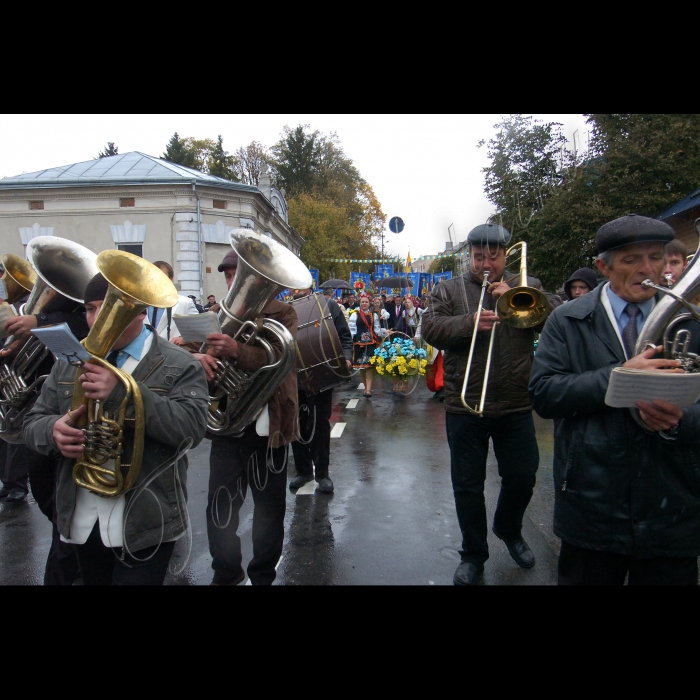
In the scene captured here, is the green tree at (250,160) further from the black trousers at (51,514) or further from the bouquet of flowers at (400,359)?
the black trousers at (51,514)

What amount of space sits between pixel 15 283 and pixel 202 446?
3.38m

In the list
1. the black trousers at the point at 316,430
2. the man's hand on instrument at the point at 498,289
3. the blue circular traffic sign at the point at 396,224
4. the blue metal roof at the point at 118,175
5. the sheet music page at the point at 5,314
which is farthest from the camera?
the blue metal roof at the point at 118,175

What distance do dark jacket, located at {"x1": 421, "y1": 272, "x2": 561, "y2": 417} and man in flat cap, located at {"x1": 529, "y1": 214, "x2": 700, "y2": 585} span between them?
1.02 m

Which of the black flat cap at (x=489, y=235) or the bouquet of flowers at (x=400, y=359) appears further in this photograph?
the bouquet of flowers at (x=400, y=359)

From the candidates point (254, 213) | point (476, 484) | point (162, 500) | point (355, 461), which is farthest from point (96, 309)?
point (254, 213)

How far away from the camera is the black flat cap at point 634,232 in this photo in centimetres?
203

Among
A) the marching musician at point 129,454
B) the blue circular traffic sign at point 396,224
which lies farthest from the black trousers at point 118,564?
the blue circular traffic sign at point 396,224

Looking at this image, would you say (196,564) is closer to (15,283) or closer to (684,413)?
(15,283)

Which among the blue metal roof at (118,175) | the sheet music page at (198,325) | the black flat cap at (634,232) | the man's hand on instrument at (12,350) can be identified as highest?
the blue metal roof at (118,175)

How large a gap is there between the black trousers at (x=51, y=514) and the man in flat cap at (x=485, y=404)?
6.75 feet

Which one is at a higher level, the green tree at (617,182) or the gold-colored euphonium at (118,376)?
the green tree at (617,182)

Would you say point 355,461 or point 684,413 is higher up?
point 684,413

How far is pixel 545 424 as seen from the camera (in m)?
7.68

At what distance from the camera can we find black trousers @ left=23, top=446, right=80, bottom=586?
2.69 meters
